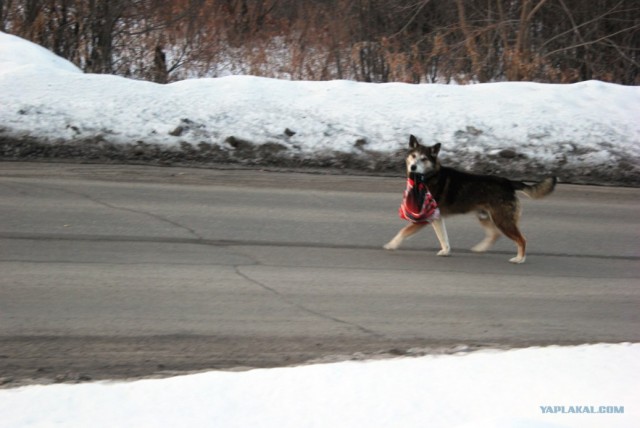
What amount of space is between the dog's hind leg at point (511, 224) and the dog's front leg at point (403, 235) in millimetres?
886

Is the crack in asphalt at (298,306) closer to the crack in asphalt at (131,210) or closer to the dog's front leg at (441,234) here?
the crack in asphalt at (131,210)

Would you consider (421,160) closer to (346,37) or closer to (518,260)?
(518,260)

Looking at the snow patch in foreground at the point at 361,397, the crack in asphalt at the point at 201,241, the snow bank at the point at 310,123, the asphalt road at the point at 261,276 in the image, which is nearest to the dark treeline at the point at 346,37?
the snow bank at the point at 310,123

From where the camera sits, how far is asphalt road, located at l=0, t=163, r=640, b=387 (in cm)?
620

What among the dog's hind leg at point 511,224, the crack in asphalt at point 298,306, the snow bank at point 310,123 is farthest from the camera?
the snow bank at point 310,123

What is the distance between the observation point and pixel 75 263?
805 cm

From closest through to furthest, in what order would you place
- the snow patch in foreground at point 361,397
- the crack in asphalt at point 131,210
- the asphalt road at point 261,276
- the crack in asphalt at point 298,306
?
the snow patch in foreground at point 361,397 → the asphalt road at point 261,276 → the crack in asphalt at point 298,306 → the crack in asphalt at point 131,210

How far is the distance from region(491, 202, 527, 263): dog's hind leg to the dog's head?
0.89 meters

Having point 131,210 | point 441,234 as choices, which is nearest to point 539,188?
point 441,234

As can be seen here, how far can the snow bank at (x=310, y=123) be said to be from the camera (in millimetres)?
13227

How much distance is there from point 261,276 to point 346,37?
14.5 metres

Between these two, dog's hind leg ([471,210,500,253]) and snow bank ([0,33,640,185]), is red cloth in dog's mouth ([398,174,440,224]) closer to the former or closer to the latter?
dog's hind leg ([471,210,500,253])

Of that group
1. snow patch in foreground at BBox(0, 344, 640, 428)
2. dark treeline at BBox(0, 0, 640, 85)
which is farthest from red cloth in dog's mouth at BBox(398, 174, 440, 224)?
dark treeline at BBox(0, 0, 640, 85)

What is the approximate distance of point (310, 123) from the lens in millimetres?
14242
